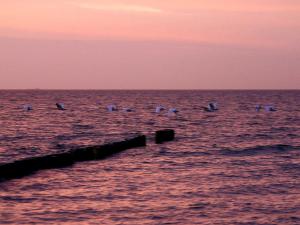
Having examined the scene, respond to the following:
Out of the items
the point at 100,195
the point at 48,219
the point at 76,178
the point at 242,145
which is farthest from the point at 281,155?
the point at 48,219

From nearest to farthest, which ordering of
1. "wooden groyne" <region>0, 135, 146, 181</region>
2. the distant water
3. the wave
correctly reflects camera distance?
the distant water
"wooden groyne" <region>0, 135, 146, 181</region>
the wave

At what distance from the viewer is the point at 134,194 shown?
22.3 metres

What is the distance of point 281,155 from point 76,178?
48.4ft

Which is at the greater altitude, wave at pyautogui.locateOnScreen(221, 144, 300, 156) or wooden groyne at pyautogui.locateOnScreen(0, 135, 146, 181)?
wooden groyne at pyautogui.locateOnScreen(0, 135, 146, 181)


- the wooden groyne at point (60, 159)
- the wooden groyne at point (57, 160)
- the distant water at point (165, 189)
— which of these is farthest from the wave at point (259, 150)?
the wooden groyne at point (57, 160)

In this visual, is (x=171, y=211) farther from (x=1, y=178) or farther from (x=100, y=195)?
(x=1, y=178)

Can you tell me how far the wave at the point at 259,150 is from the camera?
3772cm

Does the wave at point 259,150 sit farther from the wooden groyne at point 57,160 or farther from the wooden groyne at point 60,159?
the wooden groyne at point 57,160

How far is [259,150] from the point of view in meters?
39.5

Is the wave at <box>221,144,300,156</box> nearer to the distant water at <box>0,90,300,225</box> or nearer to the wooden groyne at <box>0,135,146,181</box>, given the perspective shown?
the distant water at <box>0,90,300,225</box>

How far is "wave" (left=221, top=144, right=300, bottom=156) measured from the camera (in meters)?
37.7

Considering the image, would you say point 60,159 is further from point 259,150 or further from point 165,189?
point 259,150

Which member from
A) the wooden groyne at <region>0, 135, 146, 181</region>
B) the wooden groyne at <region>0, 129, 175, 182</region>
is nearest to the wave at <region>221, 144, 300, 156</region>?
the wooden groyne at <region>0, 129, 175, 182</region>

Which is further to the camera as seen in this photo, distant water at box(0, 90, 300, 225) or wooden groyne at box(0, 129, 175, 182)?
wooden groyne at box(0, 129, 175, 182)
